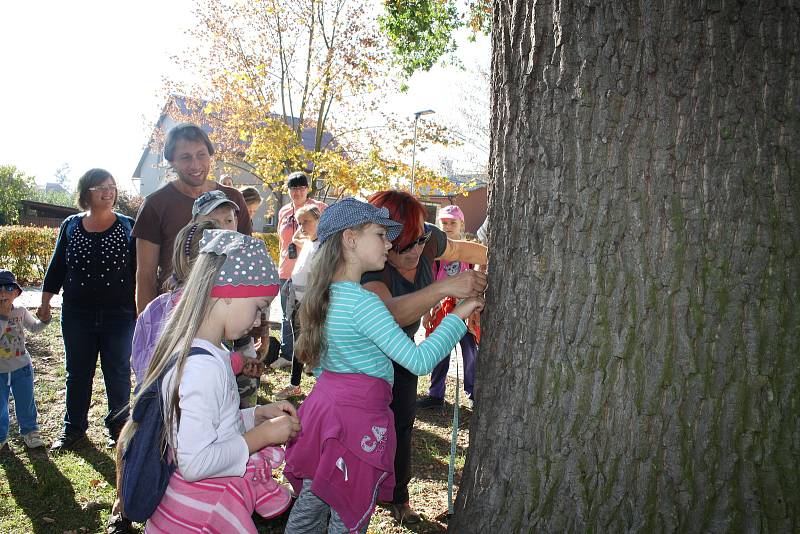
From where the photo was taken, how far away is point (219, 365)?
79.8 inches

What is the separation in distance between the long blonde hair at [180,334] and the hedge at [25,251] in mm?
12927

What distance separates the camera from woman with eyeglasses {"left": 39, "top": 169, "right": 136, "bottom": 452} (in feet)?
→ 14.4

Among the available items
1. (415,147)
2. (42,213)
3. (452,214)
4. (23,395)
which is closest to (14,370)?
(23,395)

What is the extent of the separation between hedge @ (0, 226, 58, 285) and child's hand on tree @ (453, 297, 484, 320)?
1363cm

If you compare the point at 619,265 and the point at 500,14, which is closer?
the point at 619,265

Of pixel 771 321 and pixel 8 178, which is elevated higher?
pixel 8 178

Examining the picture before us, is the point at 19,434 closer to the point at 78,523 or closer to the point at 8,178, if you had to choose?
the point at 78,523

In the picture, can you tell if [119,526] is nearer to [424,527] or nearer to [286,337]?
[424,527]

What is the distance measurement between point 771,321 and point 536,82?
108cm

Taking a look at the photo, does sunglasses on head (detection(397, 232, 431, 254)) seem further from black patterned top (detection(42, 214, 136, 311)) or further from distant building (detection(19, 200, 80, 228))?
distant building (detection(19, 200, 80, 228))

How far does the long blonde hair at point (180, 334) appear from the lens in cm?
194

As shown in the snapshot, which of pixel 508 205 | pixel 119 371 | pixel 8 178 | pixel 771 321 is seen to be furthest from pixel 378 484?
pixel 8 178

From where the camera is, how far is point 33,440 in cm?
442

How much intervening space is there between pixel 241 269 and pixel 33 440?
10.8ft
